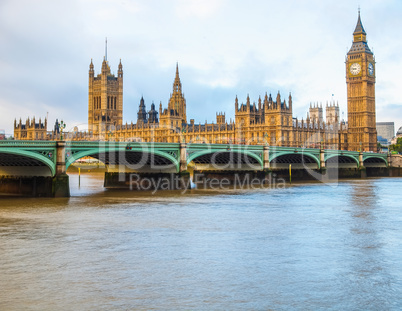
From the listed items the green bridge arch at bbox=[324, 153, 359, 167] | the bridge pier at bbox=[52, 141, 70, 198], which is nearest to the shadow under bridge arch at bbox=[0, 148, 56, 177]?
the bridge pier at bbox=[52, 141, 70, 198]

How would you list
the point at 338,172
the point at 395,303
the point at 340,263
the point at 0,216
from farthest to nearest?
the point at 338,172, the point at 0,216, the point at 340,263, the point at 395,303

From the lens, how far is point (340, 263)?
1518 cm

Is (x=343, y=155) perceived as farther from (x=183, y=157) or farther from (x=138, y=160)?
(x=138, y=160)

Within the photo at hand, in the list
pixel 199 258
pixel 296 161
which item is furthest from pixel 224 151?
pixel 199 258

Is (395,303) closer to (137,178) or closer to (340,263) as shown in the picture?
(340,263)

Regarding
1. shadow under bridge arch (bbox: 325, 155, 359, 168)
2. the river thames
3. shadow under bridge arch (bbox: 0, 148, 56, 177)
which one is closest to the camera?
the river thames

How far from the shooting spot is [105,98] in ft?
446

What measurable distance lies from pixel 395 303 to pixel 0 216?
18.8m

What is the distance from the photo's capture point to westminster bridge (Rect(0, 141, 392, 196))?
3272 centimetres

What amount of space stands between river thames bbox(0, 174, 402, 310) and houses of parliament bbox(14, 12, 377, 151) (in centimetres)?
5178

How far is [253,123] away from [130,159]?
178 ft

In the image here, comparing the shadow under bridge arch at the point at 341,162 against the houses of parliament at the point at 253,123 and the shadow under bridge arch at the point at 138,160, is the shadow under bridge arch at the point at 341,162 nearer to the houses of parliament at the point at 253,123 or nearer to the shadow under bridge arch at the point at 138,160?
the houses of parliament at the point at 253,123

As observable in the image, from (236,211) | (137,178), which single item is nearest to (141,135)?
(137,178)

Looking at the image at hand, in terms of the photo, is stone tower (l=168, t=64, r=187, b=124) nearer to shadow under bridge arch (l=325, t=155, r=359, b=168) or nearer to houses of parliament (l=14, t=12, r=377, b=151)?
houses of parliament (l=14, t=12, r=377, b=151)
